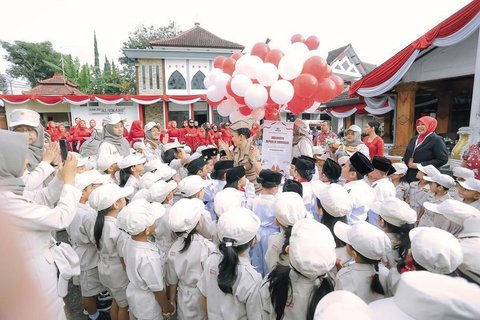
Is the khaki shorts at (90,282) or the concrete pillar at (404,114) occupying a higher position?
the concrete pillar at (404,114)

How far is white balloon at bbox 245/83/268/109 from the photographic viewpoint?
3381mm

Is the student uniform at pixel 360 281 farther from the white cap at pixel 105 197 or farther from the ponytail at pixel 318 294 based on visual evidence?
the white cap at pixel 105 197

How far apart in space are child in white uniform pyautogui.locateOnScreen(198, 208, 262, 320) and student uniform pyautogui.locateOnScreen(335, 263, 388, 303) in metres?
0.47

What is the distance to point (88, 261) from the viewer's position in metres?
2.36

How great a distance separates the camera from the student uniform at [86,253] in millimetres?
2350

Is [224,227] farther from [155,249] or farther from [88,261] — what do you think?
[88,261]

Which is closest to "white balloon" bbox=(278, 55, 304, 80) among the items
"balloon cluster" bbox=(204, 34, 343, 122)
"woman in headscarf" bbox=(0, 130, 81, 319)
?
"balloon cluster" bbox=(204, 34, 343, 122)

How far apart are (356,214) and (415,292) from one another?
157 centimetres

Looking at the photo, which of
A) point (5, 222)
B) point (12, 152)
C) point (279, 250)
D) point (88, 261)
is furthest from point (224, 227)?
point (88, 261)

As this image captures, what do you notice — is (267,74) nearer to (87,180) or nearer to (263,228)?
(263,228)

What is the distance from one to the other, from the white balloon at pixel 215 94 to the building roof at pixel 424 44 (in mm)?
4754

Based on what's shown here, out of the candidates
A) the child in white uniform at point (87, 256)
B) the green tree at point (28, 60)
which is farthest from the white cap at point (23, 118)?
the green tree at point (28, 60)

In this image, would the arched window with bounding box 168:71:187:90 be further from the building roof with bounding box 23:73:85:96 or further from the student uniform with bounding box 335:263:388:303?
the student uniform with bounding box 335:263:388:303

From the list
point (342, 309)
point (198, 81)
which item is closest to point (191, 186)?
point (342, 309)
